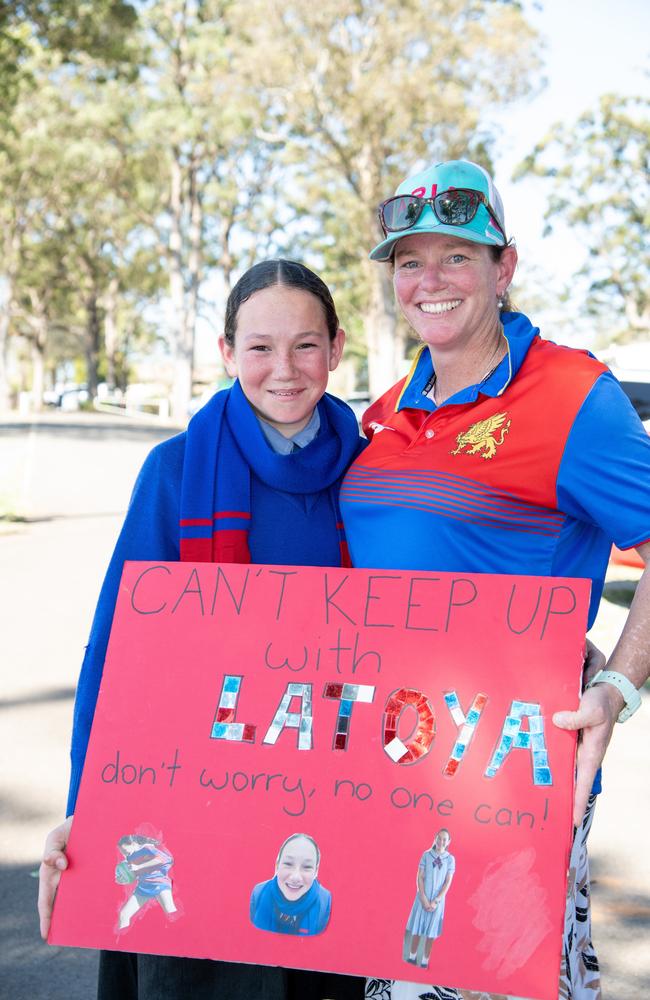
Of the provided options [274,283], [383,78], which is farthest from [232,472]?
[383,78]

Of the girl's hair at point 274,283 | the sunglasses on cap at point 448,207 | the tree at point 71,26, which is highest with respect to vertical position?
the tree at point 71,26

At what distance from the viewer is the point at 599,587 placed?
250cm

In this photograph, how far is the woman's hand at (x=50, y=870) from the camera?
212cm

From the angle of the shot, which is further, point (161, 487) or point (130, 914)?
point (161, 487)

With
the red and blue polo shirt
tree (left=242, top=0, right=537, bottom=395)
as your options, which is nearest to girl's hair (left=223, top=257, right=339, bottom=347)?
the red and blue polo shirt

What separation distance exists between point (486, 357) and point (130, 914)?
55.3 inches

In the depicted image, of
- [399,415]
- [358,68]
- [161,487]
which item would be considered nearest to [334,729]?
[161,487]

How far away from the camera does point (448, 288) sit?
2492 mm

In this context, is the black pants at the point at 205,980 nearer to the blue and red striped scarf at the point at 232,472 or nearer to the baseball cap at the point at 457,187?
Answer: the blue and red striped scarf at the point at 232,472

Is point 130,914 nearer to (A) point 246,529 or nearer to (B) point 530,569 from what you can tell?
(A) point 246,529

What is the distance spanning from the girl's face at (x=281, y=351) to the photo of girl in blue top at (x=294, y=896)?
3.18 feet

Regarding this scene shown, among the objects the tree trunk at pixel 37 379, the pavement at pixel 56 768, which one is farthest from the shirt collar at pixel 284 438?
the tree trunk at pixel 37 379

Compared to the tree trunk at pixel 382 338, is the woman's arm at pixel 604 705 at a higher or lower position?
lower

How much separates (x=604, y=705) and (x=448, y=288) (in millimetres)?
1019
